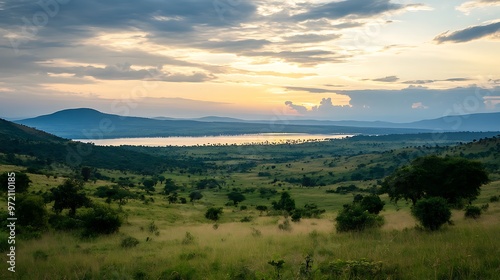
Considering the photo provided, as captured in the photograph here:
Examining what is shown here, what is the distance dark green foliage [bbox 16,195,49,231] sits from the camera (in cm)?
2478

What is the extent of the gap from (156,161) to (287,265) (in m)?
184

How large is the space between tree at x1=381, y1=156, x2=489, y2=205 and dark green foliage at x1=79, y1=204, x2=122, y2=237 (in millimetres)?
28410

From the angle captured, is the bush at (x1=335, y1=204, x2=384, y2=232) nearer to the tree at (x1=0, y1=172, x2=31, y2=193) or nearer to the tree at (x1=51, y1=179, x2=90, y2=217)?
the tree at (x1=51, y1=179, x2=90, y2=217)

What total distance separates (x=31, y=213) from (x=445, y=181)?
3836 cm

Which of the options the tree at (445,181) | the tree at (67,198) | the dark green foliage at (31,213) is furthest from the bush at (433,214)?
the tree at (67,198)

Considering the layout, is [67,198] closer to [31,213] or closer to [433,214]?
[31,213]

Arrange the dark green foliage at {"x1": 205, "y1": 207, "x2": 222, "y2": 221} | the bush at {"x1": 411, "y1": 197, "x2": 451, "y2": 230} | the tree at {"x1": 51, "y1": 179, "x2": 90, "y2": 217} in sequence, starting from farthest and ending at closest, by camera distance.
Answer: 1. the dark green foliage at {"x1": 205, "y1": 207, "x2": 222, "y2": 221}
2. the tree at {"x1": 51, "y1": 179, "x2": 90, "y2": 217}
3. the bush at {"x1": 411, "y1": 197, "x2": 451, "y2": 230}

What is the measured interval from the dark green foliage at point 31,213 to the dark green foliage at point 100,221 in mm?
2897

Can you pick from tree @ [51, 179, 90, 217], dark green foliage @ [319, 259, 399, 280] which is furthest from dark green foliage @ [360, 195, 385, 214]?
dark green foliage @ [319, 259, 399, 280]

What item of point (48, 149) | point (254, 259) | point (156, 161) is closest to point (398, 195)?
point (254, 259)

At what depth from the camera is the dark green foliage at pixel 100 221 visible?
990 inches

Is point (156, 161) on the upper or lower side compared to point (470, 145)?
lower

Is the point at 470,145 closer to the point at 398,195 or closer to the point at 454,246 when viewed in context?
the point at 398,195

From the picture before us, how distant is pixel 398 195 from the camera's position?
125 feet
